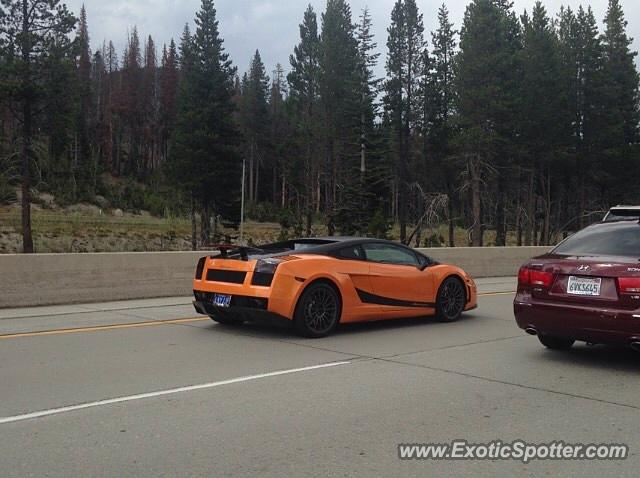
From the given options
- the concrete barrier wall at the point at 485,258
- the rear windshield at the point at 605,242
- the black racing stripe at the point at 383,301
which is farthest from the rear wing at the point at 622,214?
the concrete barrier wall at the point at 485,258

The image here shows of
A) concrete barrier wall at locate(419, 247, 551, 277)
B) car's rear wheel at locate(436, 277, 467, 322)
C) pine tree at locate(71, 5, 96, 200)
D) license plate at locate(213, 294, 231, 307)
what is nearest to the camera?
license plate at locate(213, 294, 231, 307)

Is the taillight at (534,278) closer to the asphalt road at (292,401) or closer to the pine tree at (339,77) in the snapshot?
the asphalt road at (292,401)

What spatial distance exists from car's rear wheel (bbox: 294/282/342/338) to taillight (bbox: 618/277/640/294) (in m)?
3.77

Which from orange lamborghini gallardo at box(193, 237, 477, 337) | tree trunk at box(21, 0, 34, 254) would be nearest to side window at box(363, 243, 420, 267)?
orange lamborghini gallardo at box(193, 237, 477, 337)

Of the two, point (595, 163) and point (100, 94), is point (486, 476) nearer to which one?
point (595, 163)

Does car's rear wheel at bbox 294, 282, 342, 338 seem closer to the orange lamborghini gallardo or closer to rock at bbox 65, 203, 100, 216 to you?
the orange lamborghini gallardo

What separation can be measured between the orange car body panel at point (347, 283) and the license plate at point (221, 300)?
Answer: 56 mm

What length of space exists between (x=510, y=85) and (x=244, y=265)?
3933cm

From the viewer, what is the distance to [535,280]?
304 inches

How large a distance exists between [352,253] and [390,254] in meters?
0.79

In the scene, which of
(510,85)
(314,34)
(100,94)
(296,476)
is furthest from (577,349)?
(100,94)

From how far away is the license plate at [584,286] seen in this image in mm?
7168

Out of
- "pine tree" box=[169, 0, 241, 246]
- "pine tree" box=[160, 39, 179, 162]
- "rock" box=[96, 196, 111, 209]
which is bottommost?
"rock" box=[96, 196, 111, 209]

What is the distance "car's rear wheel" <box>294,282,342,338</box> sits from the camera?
9.09 metres
